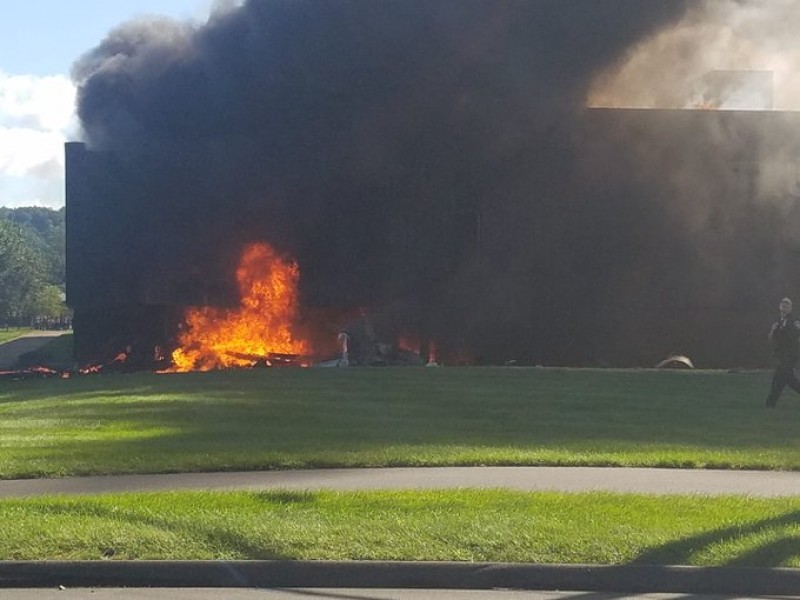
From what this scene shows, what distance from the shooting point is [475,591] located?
6.20 m

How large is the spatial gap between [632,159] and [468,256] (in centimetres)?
443

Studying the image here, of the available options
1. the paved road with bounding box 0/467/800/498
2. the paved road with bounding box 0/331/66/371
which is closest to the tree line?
the paved road with bounding box 0/331/66/371

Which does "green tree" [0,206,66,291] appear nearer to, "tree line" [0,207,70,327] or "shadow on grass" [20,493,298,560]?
"tree line" [0,207,70,327]

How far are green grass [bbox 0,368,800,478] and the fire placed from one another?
6.82 meters

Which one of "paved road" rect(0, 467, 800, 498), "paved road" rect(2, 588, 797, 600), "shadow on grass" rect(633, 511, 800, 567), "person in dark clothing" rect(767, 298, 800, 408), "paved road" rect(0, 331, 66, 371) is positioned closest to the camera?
"paved road" rect(2, 588, 797, 600)

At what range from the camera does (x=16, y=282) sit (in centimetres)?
8388

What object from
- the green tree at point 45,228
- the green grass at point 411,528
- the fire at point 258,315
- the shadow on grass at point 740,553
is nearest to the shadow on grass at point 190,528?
the green grass at point 411,528

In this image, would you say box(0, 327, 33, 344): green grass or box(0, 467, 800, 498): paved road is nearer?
box(0, 467, 800, 498): paved road

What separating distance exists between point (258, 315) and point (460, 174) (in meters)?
5.91

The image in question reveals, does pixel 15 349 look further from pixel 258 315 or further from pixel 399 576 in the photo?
pixel 399 576

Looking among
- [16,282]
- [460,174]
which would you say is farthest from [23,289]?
[460,174]

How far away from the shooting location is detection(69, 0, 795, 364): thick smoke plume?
87.2 ft

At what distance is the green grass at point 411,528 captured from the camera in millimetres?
6480

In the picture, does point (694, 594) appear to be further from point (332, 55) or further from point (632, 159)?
point (332, 55)
